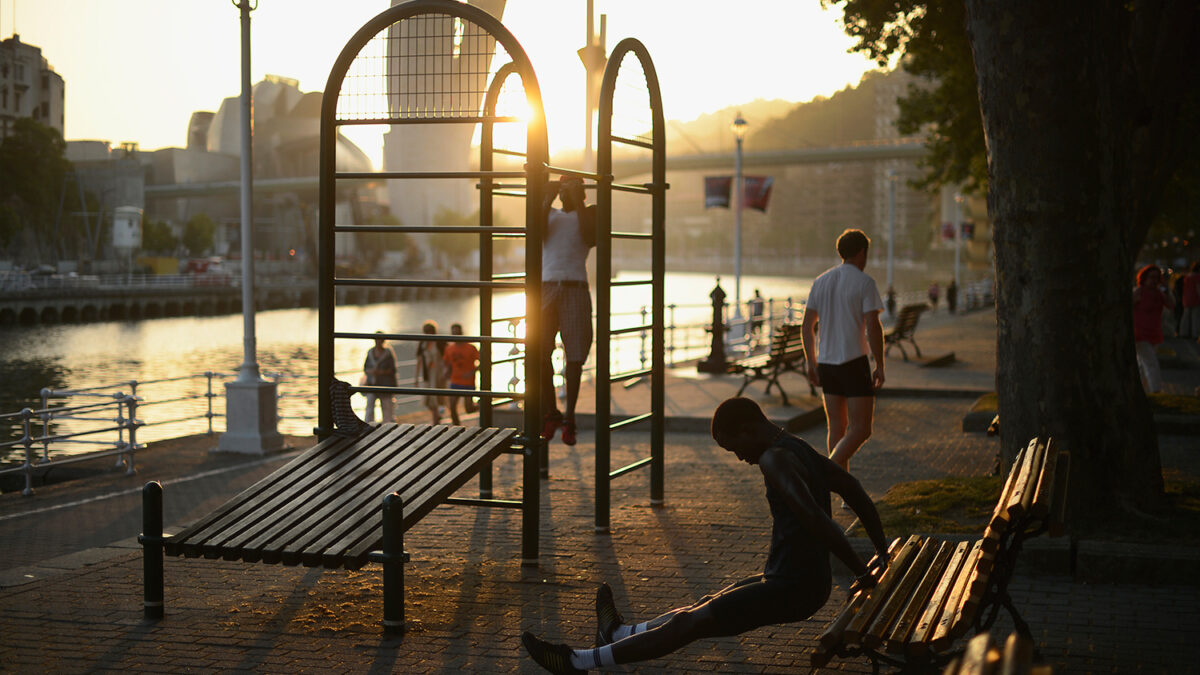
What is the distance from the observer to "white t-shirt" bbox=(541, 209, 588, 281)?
28.3 ft

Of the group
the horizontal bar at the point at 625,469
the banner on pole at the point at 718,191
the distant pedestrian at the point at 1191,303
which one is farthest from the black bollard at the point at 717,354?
the distant pedestrian at the point at 1191,303

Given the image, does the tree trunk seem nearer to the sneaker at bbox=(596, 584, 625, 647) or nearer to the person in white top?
the person in white top

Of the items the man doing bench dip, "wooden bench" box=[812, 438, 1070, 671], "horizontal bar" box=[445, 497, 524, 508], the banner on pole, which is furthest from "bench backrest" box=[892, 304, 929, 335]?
the man doing bench dip

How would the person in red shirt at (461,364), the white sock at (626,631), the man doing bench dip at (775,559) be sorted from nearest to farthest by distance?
1. the man doing bench dip at (775,559)
2. the white sock at (626,631)
3. the person in red shirt at (461,364)

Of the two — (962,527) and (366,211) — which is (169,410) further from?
(366,211)

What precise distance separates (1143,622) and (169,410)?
30.7 meters

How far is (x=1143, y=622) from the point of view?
19.7 ft

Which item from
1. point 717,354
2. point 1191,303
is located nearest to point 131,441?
point 717,354

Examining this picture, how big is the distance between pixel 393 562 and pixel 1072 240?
4514 millimetres

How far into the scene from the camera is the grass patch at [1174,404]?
43.4 feet

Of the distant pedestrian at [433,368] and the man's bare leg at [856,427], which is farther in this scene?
the distant pedestrian at [433,368]

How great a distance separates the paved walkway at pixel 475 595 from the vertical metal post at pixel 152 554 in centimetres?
10

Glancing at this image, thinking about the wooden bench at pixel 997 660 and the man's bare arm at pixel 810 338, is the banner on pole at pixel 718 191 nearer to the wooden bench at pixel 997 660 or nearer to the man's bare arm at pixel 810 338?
the man's bare arm at pixel 810 338

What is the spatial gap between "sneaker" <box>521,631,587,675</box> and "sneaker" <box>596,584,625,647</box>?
17 centimetres
